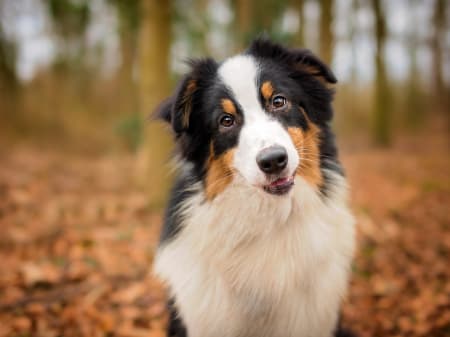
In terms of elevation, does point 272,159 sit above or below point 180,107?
below

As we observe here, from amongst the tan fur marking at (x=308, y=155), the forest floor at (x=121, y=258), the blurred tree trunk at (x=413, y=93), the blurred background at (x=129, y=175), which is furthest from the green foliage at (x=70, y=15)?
the blurred tree trunk at (x=413, y=93)

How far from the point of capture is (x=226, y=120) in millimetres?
2766

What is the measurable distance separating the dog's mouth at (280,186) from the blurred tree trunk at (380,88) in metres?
13.1

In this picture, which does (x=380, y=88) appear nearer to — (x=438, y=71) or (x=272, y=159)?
(x=438, y=71)

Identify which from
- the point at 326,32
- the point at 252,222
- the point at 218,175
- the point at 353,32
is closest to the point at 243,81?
the point at 218,175

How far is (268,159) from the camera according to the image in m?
2.29

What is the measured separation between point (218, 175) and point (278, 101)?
71 centimetres

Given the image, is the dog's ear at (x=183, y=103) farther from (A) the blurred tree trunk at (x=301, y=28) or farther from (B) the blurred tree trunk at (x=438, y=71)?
(B) the blurred tree trunk at (x=438, y=71)

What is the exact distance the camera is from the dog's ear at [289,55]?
2904mm

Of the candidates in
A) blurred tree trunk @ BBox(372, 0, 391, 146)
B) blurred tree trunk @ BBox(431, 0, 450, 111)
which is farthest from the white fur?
blurred tree trunk @ BBox(431, 0, 450, 111)

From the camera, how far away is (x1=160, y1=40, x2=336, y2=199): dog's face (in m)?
2.48

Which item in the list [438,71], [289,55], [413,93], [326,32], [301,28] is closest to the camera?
[289,55]

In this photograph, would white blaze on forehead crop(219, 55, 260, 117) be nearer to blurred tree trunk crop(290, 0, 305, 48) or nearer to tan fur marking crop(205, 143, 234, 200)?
tan fur marking crop(205, 143, 234, 200)

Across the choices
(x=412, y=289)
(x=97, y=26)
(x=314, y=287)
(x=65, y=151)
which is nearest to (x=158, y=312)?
(x=314, y=287)
